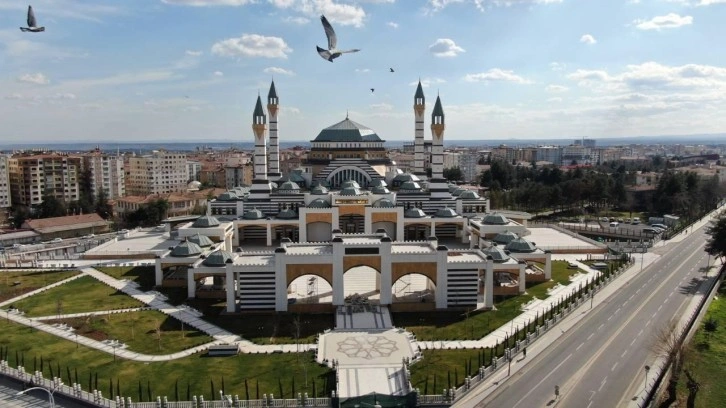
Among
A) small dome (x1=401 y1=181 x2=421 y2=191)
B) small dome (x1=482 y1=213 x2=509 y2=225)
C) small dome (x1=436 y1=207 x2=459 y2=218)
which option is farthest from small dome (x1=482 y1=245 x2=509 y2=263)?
small dome (x1=401 y1=181 x2=421 y2=191)

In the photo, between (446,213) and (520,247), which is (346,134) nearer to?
(446,213)

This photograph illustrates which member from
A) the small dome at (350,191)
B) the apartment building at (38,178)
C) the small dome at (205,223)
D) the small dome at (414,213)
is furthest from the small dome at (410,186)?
the apartment building at (38,178)

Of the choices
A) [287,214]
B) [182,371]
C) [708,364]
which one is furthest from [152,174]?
[708,364]

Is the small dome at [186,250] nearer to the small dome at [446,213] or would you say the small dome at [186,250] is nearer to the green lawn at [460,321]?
the green lawn at [460,321]

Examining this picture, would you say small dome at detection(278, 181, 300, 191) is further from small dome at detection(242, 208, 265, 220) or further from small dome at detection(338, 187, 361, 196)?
small dome at detection(338, 187, 361, 196)

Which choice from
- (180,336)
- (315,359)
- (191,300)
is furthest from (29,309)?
(315,359)

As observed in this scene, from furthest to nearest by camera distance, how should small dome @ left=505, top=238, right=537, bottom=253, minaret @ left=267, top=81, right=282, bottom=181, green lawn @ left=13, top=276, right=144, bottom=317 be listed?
1. minaret @ left=267, top=81, right=282, bottom=181
2. small dome @ left=505, top=238, right=537, bottom=253
3. green lawn @ left=13, top=276, right=144, bottom=317
